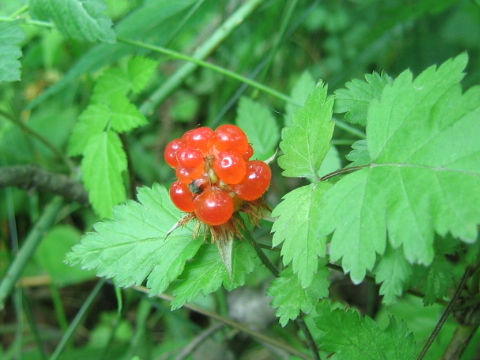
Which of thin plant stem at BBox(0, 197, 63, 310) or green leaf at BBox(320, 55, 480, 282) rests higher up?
green leaf at BBox(320, 55, 480, 282)

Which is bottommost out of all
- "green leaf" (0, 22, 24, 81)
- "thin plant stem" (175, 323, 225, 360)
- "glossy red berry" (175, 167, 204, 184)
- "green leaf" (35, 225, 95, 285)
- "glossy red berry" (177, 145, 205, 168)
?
"green leaf" (35, 225, 95, 285)

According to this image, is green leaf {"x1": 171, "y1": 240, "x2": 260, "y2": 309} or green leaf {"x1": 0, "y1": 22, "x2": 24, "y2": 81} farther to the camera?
green leaf {"x1": 0, "y1": 22, "x2": 24, "y2": 81}

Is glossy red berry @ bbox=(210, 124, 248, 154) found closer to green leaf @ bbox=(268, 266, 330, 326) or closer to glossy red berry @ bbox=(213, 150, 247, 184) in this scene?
glossy red berry @ bbox=(213, 150, 247, 184)

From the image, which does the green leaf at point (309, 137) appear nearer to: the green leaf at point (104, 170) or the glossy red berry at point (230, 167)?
the glossy red berry at point (230, 167)

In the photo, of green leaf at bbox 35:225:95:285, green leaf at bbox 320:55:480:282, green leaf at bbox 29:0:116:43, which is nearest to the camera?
green leaf at bbox 320:55:480:282

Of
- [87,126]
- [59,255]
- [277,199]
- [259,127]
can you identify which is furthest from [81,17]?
[277,199]

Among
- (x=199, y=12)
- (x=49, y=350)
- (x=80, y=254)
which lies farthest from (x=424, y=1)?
(x=49, y=350)

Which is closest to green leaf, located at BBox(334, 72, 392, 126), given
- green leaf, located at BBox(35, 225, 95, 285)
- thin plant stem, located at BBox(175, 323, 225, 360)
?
thin plant stem, located at BBox(175, 323, 225, 360)
